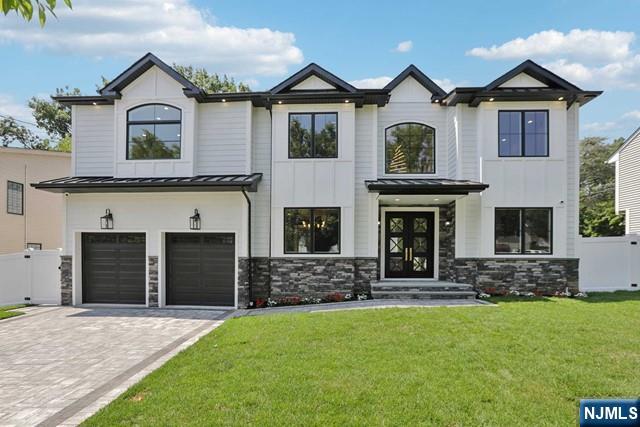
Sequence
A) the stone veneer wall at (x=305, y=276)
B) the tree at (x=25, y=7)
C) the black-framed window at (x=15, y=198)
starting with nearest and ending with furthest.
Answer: the tree at (x=25, y=7) < the stone veneer wall at (x=305, y=276) < the black-framed window at (x=15, y=198)

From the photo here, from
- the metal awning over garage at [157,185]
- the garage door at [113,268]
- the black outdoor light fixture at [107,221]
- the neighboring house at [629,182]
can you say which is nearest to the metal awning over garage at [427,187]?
the metal awning over garage at [157,185]

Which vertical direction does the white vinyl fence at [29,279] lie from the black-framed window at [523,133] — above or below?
below

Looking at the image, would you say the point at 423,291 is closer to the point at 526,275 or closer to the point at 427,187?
the point at 427,187

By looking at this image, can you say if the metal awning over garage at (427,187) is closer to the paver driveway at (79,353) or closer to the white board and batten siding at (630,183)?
the paver driveway at (79,353)

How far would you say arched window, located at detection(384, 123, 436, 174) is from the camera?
1215cm

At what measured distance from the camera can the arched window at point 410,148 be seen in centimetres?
1215

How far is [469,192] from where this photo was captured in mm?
10734

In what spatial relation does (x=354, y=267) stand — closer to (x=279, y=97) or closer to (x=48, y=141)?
(x=279, y=97)

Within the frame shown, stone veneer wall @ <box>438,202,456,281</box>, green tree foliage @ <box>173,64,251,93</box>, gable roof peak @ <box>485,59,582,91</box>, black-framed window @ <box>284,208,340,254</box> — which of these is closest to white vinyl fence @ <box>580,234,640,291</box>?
stone veneer wall @ <box>438,202,456,281</box>

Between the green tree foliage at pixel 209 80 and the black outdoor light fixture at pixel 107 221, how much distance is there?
1996cm

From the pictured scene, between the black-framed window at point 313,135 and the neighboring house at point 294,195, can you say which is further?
the black-framed window at point 313,135

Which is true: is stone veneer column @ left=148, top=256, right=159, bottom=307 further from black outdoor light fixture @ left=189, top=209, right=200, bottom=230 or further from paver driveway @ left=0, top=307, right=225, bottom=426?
black outdoor light fixture @ left=189, top=209, right=200, bottom=230

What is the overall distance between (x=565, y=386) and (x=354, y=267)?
7073 mm

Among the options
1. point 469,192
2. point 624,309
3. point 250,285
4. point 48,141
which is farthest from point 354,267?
point 48,141
